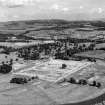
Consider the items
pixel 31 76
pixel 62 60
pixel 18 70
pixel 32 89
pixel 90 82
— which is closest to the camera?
pixel 32 89

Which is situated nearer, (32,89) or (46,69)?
(32,89)

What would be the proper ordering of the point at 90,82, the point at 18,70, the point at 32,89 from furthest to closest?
1. the point at 18,70
2. the point at 90,82
3. the point at 32,89

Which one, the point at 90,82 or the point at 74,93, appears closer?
the point at 74,93

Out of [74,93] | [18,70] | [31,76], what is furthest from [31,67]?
[74,93]

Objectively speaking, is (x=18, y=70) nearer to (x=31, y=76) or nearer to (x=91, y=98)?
(x=31, y=76)

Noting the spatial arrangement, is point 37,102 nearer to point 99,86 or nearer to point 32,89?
point 32,89

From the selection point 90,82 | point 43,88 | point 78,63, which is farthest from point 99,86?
point 78,63

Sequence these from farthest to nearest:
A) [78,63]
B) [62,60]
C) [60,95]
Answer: [62,60]
[78,63]
[60,95]
